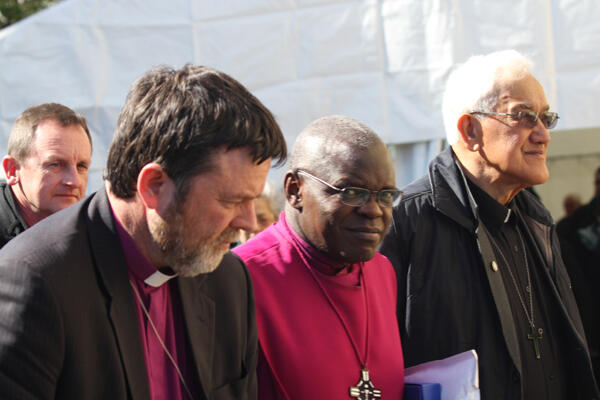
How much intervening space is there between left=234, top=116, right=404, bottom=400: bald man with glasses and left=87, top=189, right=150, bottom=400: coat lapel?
70 centimetres

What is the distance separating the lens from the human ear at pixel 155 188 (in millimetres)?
1841

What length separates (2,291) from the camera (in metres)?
1.62

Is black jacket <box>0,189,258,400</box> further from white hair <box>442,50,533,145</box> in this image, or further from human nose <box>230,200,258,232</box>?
white hair <box>442,50,533,145</box>

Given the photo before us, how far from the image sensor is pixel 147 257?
6.31ft

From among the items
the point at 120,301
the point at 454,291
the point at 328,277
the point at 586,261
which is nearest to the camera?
the point at 120,301

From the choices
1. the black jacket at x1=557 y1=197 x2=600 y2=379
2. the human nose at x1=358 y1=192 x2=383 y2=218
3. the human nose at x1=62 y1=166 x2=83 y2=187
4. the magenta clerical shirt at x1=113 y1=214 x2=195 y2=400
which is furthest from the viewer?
the black jacket at x1=557 y1=197 x2=600 y2=379

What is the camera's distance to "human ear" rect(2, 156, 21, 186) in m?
3.20

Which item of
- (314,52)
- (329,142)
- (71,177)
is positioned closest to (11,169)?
(71,177)

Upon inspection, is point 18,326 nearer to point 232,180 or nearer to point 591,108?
point 232,180

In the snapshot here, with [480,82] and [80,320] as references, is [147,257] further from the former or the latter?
[480,82]

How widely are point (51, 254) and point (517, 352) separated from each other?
200cm

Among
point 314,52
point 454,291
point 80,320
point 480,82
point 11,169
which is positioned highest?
point 314,52

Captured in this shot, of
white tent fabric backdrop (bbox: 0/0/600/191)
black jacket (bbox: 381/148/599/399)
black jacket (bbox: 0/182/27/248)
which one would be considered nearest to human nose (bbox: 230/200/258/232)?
black jacket (bbox: 381/148/599/399)

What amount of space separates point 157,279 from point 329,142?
0.94 m
